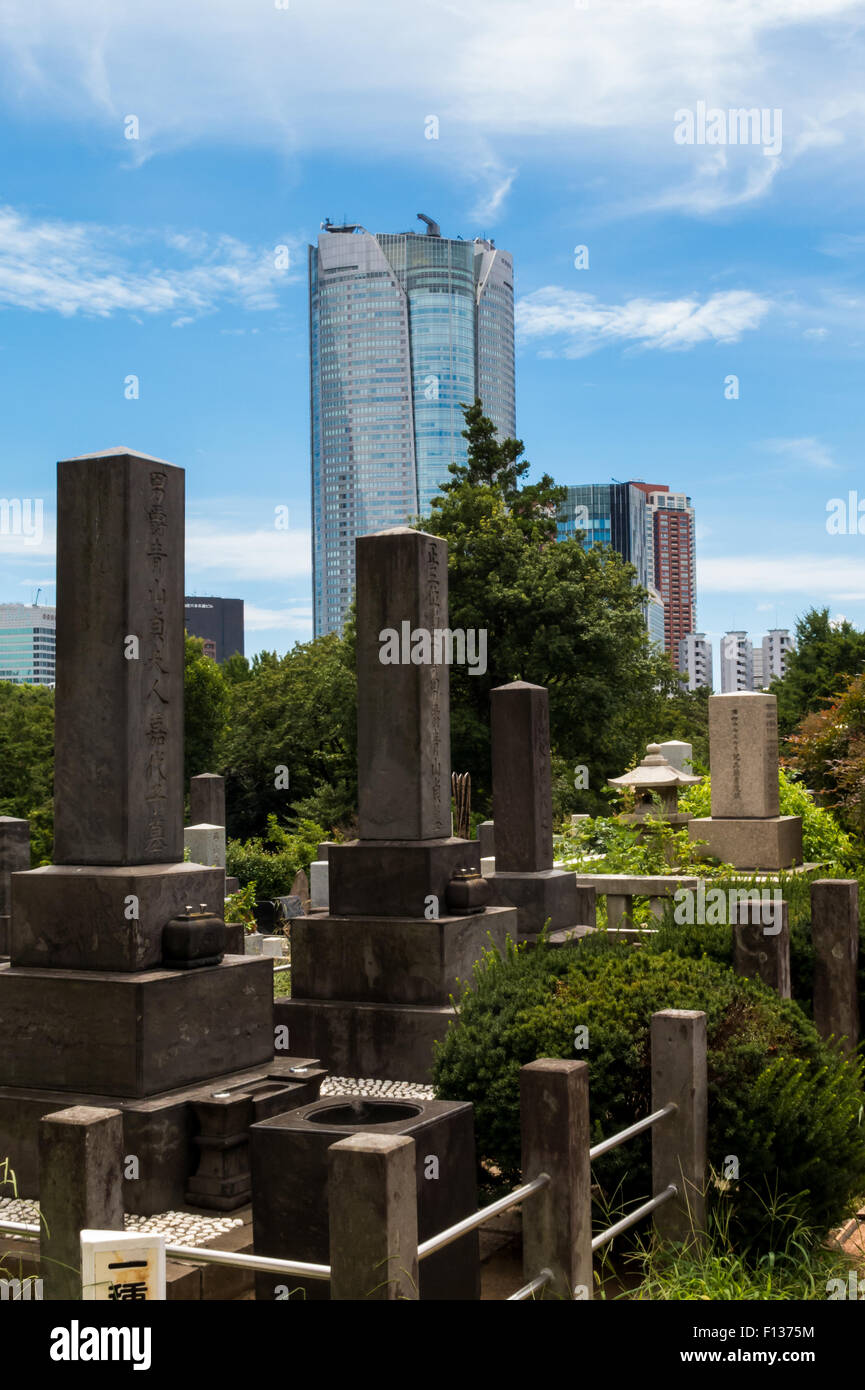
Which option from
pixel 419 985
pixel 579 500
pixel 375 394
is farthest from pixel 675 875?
pixel 579 500

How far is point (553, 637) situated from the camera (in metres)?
30.9

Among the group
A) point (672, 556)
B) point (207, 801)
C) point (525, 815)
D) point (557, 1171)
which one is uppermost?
point (672, 556)

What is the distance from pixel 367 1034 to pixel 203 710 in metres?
43.6

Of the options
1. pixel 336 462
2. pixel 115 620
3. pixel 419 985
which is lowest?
pixel 419 985

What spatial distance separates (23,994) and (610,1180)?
3.33 m

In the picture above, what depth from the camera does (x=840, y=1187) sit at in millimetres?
5520

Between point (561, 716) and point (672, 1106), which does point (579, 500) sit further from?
point (672, 1106)

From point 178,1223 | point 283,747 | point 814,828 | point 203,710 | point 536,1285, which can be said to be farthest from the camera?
point 203,710

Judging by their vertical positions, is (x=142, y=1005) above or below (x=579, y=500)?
below

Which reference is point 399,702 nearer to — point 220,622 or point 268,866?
point 268,866

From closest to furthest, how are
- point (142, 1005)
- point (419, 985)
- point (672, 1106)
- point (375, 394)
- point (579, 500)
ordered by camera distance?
point (672, 1106) → point (142, 1005) → point (419, 985) → point (375, 394) → point (579, 500)

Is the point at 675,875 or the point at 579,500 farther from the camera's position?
the point at 579,500

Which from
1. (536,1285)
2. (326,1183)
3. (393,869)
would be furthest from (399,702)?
(536,1285)

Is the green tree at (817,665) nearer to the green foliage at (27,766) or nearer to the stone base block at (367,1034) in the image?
the green foliage at (27,766)
